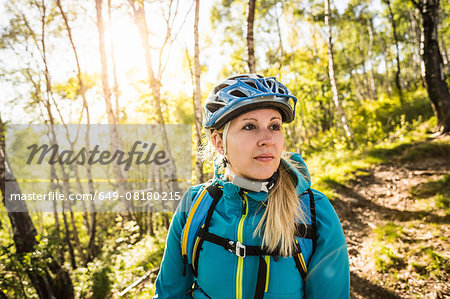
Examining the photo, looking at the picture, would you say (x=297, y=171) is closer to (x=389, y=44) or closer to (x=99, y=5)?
(x=99, y=5)

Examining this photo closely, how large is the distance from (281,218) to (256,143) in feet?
1.83

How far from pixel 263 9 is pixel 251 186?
1861 cm

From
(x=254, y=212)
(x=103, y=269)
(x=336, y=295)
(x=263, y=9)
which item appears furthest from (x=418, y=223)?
(x=263, y=9)

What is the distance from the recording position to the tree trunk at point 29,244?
5.96 metres

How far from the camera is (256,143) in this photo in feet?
5.63

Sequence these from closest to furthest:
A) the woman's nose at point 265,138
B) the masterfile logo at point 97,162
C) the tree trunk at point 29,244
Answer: the woman's nose at point 265,138 → the tree trunk at point 29,244 → the masterfile logo at point 97,162

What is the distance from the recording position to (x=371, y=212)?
5801 millimetres

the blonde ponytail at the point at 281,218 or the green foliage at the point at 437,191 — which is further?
the green foliage at the point at 437,191

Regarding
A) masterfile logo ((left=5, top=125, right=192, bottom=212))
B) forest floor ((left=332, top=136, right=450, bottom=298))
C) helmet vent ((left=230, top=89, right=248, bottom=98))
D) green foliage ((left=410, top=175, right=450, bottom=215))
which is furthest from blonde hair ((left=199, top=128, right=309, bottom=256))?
masterfile logo ((left=5, top=125, right=192, bottom=212))

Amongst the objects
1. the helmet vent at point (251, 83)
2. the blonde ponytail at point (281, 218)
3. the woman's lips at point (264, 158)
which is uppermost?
the helmet vent at point (251, 83)

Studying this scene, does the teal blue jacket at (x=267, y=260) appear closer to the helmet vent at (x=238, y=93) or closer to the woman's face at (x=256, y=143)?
the woman's face at (x=256, y=143)

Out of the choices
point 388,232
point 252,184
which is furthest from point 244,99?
point 388,232

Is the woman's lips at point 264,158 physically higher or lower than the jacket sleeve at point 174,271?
higher

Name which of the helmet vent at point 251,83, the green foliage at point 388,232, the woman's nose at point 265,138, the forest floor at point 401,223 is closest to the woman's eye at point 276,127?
the woman's nose at point 265,138
